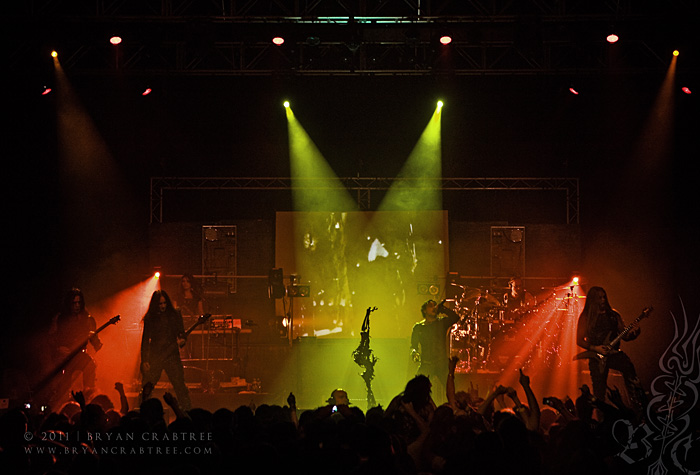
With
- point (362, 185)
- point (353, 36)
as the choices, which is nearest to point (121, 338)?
point (362, 185)

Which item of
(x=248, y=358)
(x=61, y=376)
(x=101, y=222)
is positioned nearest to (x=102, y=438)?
(x=61, y=376)

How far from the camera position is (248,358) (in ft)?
41.7

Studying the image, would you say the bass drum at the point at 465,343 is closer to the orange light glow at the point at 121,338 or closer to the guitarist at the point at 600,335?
the guitarist at the point at 600,335

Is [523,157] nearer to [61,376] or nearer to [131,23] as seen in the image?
[131,23]

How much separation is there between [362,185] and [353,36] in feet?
17.1

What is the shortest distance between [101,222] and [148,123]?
6.70 ft

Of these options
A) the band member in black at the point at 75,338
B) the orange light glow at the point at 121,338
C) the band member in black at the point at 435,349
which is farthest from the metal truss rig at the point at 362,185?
the band member in black at the point at 435,349

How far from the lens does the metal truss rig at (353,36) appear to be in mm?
10125

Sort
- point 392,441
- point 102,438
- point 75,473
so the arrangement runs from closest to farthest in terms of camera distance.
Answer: point 75,473 < point 392,441 < point 102,438

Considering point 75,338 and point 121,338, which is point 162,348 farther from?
point 121,338

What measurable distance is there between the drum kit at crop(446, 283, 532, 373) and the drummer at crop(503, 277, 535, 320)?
0.64 feet

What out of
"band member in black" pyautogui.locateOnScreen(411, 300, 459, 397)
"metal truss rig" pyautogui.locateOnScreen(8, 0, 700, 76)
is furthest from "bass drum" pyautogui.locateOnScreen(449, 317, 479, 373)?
"metal truss rig" pyautogui.locateOnScreen(8, 0, 700, 76)

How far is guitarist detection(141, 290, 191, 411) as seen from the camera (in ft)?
29.5

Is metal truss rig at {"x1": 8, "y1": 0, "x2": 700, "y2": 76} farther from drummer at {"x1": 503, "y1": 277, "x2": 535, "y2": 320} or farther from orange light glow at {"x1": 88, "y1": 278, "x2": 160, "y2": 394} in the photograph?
orange light glow at {"x1": 88, "y1": 278, "x2": 160, "y2": 394}
